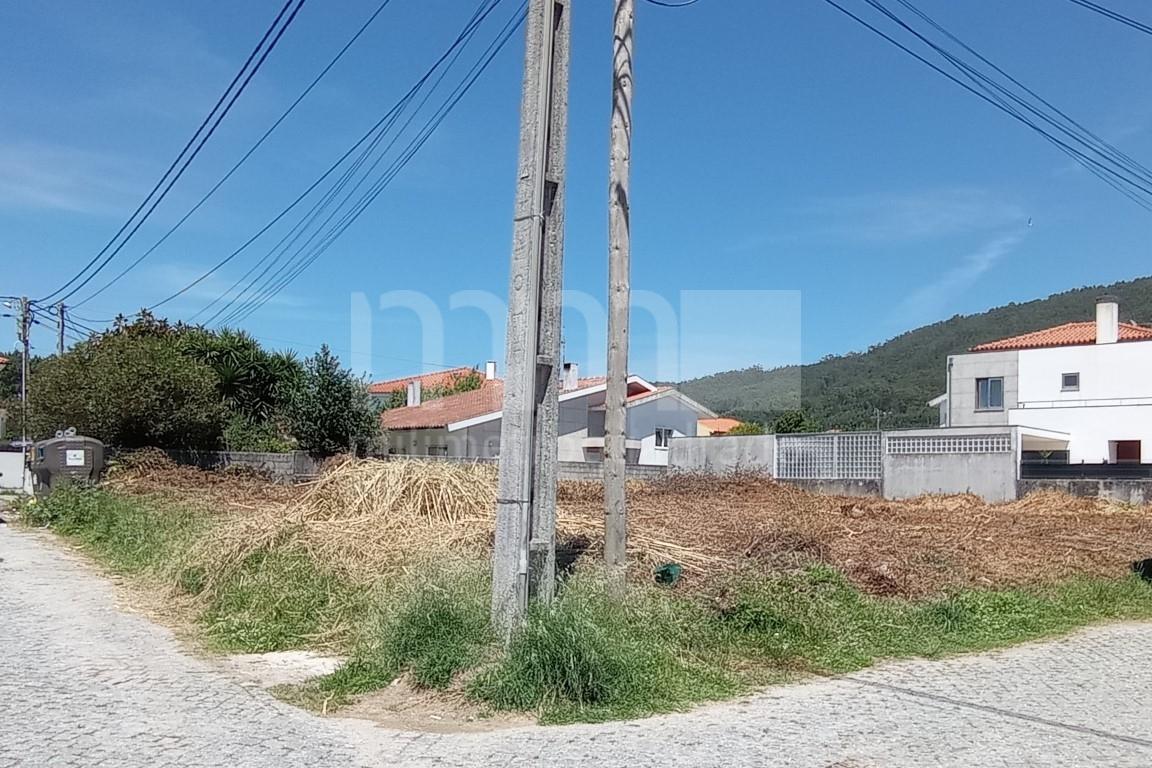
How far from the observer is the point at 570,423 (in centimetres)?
Result: 3994

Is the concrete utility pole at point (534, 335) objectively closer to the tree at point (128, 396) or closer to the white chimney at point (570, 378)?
the tree at point (128, 396)

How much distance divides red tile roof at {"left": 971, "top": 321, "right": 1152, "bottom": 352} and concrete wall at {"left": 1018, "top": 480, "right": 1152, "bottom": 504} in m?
16.0

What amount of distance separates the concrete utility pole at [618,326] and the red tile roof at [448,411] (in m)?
27.7

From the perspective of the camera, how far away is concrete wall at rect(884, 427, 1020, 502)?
22422 mm

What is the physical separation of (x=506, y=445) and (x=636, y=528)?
18.7 feet

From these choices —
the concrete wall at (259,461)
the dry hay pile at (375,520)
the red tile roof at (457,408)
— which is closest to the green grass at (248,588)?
the dry hay pile at (375,520)

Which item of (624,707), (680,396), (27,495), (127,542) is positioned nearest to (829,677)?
(624,707)

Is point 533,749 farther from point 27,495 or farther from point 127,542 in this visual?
point 27,495

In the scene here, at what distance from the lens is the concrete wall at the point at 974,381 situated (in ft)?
128

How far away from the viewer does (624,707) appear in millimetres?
6164

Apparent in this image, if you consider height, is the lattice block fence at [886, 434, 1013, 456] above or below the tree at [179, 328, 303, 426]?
below

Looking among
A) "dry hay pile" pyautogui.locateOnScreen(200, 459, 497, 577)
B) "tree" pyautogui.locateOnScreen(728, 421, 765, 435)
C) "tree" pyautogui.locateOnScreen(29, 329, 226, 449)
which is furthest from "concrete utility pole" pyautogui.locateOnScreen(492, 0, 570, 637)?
"tree" pyautogui.locateOnScreen(728, 421, 765, 435)

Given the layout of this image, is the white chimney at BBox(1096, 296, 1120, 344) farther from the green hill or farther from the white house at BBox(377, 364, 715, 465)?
the white house at BBox(377, 364, 715, 465)

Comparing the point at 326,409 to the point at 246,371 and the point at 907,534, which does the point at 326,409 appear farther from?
the point at 907,534
